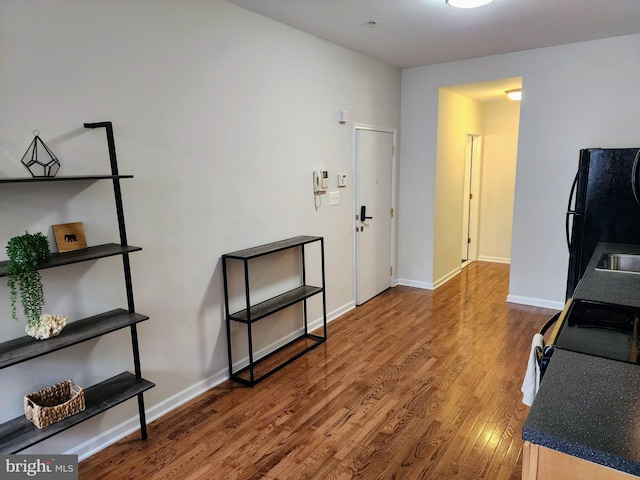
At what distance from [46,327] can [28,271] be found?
317 millimetres

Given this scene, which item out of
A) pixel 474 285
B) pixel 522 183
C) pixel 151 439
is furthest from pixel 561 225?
pixel 151 439

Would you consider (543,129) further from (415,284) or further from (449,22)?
(415,284)

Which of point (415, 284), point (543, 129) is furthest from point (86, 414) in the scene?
point (543, 129)

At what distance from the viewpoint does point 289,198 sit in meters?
3.56

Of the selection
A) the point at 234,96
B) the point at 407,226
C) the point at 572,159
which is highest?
the point at 234,96

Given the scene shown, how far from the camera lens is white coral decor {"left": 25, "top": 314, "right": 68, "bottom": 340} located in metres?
1.92

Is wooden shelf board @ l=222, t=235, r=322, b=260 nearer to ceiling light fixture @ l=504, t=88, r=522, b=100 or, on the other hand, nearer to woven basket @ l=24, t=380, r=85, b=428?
woven basket @ l=24, t=380, r=85, b=428

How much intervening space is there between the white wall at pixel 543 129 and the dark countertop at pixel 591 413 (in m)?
3.53

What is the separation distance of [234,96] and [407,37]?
1.74 metres

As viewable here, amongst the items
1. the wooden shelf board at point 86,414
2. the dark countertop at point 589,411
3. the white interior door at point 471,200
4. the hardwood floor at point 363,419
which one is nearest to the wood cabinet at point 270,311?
the hardwood floor at point 363,419

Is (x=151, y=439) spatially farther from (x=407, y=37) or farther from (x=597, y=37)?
(x=597, y=37)

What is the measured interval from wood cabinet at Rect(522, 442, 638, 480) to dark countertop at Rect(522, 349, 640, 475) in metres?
0.03

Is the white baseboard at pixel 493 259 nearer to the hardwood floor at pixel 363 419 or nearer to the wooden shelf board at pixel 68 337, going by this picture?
the hardwood floor at pixel 363 419

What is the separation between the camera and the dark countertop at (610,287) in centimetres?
185
